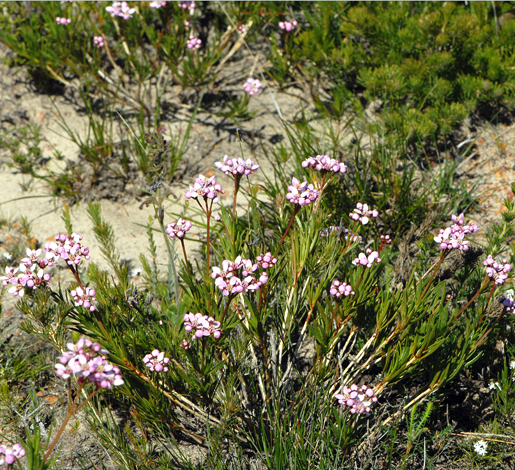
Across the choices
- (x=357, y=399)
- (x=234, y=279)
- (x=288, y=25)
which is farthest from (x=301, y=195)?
(x=288, y=25)

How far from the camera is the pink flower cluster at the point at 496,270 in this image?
222 cm

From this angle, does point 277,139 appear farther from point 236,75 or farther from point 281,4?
point 281,4

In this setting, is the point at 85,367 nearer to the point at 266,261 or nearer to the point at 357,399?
the point at 266,261

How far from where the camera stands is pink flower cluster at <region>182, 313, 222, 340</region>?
1.96 metres

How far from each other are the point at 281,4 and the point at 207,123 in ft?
5.12

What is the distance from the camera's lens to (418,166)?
4.27 meters

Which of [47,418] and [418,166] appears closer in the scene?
[47,418]

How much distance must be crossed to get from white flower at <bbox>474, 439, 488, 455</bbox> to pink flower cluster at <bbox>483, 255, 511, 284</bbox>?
2.83 feet

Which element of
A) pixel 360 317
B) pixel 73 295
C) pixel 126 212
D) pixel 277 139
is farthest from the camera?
Result: pixel 277 139

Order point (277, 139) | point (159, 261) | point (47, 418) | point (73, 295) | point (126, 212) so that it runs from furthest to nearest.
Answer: point (277, 139) < point (126, 212) < point (159, 261) < point (47, 418) < point (73, 295)

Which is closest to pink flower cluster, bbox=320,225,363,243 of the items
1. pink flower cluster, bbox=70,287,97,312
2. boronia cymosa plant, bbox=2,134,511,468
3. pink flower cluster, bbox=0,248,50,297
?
boronia cymosa plant, bbox=2,134,511,468

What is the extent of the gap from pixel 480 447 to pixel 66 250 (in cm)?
222

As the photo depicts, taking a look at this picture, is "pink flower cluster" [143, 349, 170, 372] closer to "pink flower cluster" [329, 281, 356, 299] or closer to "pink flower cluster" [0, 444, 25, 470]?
"pink flower cluster" [0, 444, 25, 470]

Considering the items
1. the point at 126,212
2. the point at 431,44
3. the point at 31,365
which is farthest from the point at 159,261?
the point at 431,44
